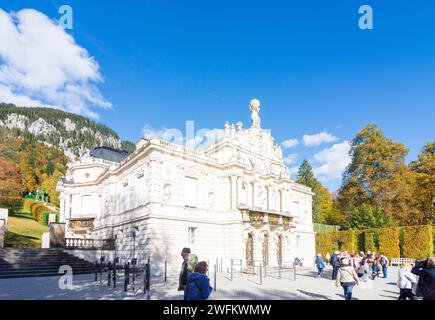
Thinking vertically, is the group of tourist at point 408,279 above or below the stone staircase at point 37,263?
above

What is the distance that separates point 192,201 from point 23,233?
1186 inches

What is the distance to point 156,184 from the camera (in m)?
25.8

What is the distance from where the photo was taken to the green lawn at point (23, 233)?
36781 mm

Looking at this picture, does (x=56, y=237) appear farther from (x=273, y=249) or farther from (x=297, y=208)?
(x=297, y=208)

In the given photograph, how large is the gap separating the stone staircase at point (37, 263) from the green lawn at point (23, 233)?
47.1ft

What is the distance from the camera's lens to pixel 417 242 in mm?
35188

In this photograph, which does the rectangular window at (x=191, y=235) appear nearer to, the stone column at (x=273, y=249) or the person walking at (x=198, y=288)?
the stone column at (x=273, y=249)

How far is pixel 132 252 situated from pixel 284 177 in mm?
18535

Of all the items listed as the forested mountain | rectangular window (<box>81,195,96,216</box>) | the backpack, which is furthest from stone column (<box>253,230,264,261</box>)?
the forested mountain

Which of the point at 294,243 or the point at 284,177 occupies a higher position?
the point at 284,177

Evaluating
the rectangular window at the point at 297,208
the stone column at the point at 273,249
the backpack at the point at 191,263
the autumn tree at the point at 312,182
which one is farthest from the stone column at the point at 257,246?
the autumn tree at the point at 312,182

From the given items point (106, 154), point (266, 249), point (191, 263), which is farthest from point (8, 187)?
point (191, 263)

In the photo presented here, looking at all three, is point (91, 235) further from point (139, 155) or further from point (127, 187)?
point (139, 155)
